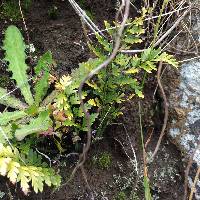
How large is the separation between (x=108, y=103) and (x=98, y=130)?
0.53 feet

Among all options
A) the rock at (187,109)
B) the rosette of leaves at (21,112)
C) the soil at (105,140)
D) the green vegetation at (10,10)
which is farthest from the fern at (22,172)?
the green vegetation at (10,10)

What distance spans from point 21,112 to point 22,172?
17.4 inches

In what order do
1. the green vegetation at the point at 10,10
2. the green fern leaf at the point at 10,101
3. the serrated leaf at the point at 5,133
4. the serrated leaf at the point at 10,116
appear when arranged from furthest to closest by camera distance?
the green vegetation at the point at 10,10 → the green fern leaf at the point at 10,101 → the serrated leaf at the point at 10,116 → the serrated leaf at the point at 5,133

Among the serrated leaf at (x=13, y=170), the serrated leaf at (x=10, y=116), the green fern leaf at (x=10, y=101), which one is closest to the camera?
the serrated leaf at (x=13, y=170)

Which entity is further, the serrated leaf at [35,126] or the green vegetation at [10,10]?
the green vegetation at [10,10]

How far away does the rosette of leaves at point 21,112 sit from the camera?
6.21ft

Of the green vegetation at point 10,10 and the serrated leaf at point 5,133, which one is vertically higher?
the green vegetation at point 10,10

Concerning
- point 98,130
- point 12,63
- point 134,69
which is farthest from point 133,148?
point 12,63

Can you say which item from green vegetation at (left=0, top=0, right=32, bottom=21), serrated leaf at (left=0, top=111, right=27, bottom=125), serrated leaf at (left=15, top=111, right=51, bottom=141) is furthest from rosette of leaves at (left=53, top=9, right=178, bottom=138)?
green vegetation at (left=0, top=0, right=32, bottom=21)

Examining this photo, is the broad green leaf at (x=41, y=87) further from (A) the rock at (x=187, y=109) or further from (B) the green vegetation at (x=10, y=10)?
(A) the rock at (x=187, y=109)

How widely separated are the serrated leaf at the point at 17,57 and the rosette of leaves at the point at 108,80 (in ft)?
0.96

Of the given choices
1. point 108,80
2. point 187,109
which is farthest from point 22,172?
point 187,109

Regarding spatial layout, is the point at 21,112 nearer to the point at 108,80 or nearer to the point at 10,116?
the point at 10,116

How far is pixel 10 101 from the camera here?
229 cm
